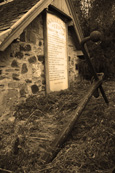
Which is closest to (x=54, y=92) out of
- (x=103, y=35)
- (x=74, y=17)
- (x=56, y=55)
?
(x=56, y=55)

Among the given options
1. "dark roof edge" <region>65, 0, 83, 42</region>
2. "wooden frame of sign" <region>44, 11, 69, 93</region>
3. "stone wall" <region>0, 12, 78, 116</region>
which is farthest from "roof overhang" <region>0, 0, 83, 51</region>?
"dark roof edge" <region>65, 0, 83, 42</region>

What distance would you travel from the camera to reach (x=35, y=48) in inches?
189

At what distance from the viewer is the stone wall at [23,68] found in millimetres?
4023

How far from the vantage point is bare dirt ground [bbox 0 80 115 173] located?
2.25m

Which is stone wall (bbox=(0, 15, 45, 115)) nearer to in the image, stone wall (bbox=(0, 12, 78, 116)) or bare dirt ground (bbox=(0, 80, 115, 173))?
stone wall (bbox=(0, 12, 78, 116))

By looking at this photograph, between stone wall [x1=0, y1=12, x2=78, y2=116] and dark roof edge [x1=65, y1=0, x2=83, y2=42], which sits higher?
dark roof edge [x1=65, y1=0, x2=83, y2=42]

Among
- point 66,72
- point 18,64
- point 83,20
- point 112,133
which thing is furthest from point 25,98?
point 83,20

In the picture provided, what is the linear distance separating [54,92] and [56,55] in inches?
47.9

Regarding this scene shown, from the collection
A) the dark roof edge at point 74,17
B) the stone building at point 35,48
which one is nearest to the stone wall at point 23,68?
the stone building at point 35,48

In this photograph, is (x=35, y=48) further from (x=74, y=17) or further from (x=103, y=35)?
(x=103, y=35)

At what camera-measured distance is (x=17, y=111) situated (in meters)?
4.14

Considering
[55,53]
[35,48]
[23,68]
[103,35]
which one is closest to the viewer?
[23,68]

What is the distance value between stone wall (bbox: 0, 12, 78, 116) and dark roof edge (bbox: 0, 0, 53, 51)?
222mm

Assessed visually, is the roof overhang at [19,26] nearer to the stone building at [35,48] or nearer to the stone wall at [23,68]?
the stone building at [35,48]
